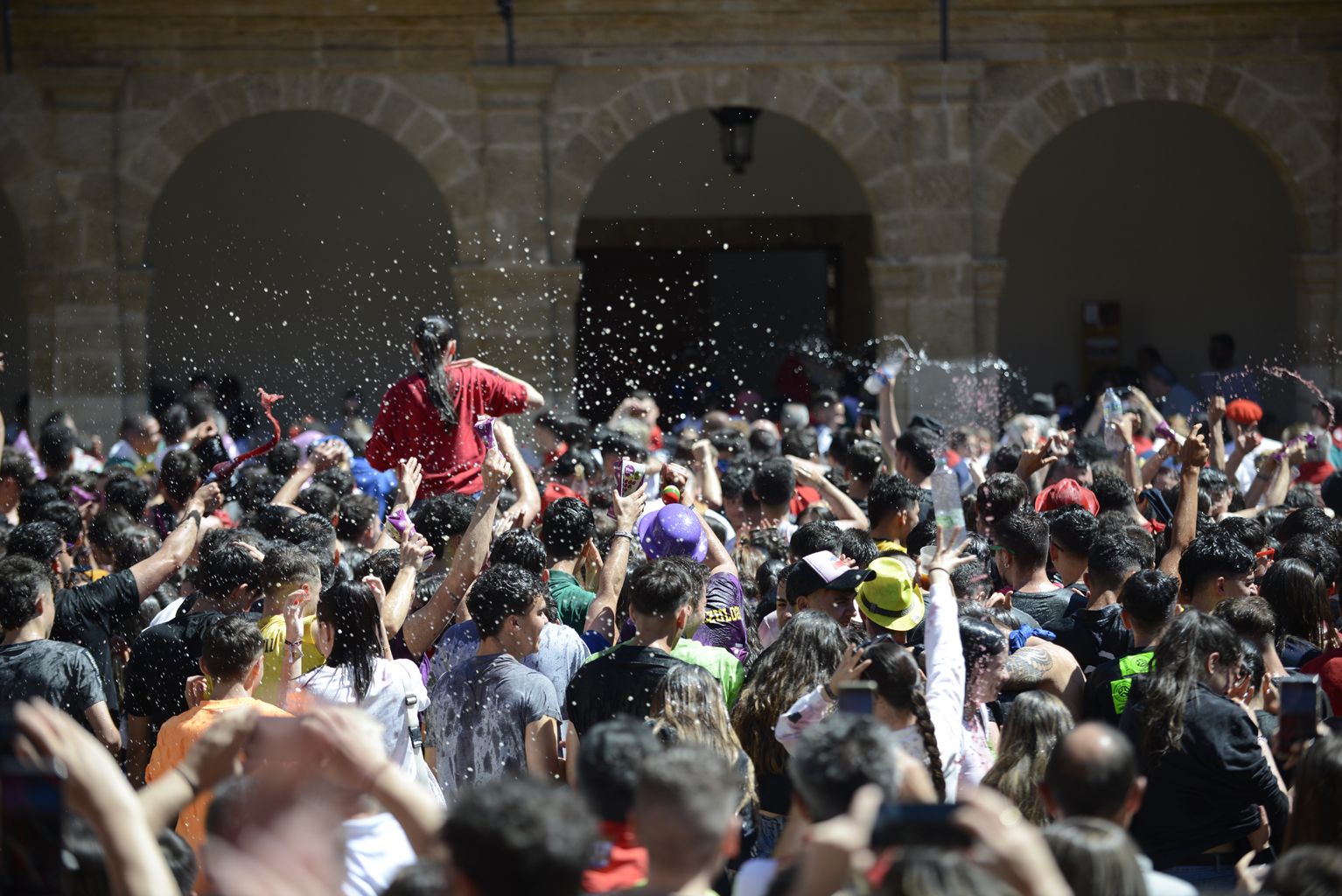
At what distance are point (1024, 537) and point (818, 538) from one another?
2.31 feet

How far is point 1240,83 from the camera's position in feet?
42.5

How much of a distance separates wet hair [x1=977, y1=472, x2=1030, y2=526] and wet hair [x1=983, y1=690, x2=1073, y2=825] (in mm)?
2201

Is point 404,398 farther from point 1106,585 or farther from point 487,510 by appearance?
point 1106,585

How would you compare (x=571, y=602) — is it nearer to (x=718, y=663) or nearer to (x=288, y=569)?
(x=718, y=663)

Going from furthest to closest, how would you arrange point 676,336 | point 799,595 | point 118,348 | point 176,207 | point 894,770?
1. point 676,336
2. point 176,207
3. point 118,348
4. point 799,595
5. point 894,770

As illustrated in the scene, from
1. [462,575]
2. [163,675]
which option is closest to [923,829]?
[462,575]

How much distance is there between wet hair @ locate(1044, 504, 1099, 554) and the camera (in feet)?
18.3

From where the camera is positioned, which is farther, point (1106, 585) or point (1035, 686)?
point (1106, 585)

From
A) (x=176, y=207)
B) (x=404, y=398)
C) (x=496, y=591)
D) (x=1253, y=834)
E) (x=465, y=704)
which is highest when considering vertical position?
(x=176, y=207)

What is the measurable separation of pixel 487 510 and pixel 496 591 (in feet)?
2.86

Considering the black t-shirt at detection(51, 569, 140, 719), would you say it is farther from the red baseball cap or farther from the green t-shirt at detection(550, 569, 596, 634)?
the red baseball cap

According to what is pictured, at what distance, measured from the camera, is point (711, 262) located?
1622 centimetres

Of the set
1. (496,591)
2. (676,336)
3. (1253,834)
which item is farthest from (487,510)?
(676,336)

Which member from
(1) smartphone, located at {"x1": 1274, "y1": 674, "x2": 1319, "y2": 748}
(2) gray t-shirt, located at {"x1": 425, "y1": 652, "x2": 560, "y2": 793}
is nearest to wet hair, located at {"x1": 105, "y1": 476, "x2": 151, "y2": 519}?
(2) gray t-shirt, located at {"x1": 425, "y1": 652, "x2": 560, "y2": 793}
